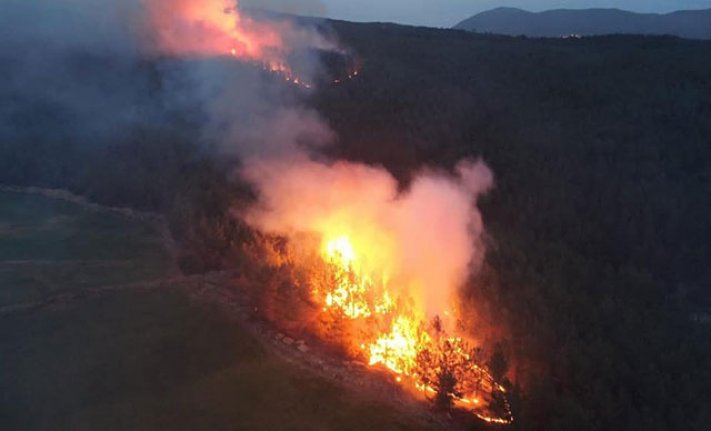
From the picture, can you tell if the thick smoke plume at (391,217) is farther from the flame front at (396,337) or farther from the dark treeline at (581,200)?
the dark treeline at (581,200)

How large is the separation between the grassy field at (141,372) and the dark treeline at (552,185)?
8.10 feet

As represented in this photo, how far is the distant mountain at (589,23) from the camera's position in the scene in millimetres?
121438

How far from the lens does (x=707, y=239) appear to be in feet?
55.0

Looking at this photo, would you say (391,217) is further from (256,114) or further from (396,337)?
(256,114)

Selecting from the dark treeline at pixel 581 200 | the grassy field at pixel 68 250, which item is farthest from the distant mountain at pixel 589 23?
the grassy field at pixel 68 250

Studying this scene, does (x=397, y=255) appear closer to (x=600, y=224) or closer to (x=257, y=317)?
(x=257, y=317)

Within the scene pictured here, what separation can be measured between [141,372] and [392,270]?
16.1 feet

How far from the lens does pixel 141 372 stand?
10.5 metres

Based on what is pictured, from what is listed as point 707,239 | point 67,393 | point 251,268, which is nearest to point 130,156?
point 251,268

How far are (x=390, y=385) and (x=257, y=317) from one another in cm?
358

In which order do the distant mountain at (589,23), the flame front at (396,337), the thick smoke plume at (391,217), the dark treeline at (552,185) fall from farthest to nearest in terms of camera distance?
the distant mountain at (589,23) < the thick smoke plume at (391,217) < the flame front at (396,337) < the dark treeline at (552,185)

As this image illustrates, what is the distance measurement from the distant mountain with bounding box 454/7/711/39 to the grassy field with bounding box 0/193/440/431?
113103mm

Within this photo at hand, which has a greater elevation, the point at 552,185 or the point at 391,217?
the point at 391,217

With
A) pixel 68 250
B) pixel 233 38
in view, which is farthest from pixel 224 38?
pixel 68 250
